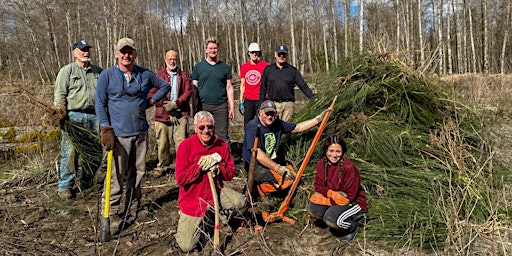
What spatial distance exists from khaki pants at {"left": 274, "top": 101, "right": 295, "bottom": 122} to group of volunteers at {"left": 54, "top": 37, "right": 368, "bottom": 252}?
1cm

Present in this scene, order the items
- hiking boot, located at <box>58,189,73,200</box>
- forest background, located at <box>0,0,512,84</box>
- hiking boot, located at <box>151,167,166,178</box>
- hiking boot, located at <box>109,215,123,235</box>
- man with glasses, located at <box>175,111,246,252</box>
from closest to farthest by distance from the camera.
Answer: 1. man with glasses, located at <box>175,111,246,252</box>
2. hiking boot, located at <box>109,215,123,235</box>
3. hiking boot, located at <box>58,189,73,200</box>
4. hiking boot, located at <box>151,167,166,178</box>
5. forest background, located at <box>0,0,512,84</box>

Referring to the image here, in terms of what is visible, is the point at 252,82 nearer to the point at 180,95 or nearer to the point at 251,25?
the point at 180,95

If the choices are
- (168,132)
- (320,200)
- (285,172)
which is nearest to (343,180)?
(320,200)

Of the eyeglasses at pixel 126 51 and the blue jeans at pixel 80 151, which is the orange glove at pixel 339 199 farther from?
the blue jeans at pixel 80 151

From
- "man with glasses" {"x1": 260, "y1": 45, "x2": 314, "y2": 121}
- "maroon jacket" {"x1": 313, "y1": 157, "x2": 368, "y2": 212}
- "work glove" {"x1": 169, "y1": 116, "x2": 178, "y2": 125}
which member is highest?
"man with glasses" {"x1": 260, "y1": 45, "x2": 314, "y2": 121}

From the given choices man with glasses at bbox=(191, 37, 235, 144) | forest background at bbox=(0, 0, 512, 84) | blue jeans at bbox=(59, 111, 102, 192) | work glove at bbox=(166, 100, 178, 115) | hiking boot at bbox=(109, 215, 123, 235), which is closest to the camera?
hiking boot at bbox=(109, 215, 123, 235)

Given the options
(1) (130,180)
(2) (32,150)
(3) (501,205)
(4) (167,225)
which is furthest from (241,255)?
(2) (32,150)

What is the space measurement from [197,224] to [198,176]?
406 mm

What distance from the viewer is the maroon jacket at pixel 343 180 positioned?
3.09m

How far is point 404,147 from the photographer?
3877mm

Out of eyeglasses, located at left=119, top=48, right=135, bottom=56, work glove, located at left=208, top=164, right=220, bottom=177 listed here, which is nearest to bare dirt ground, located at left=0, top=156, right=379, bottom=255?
work glove, located at left=208, top=164, right=220, bottom=177

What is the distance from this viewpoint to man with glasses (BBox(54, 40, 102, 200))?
388cm

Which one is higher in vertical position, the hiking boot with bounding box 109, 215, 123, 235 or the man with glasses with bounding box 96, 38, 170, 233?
the man with glasses with bounding box 96, 38, 170, 233

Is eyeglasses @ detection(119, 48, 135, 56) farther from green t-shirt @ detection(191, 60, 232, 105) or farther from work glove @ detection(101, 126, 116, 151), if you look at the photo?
green t-shirt @ detection(191, 60, 232, 105)
